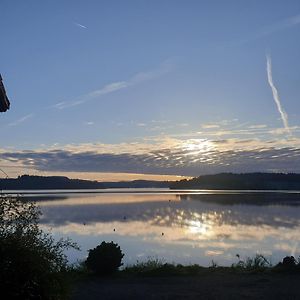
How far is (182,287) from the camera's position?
1409cm

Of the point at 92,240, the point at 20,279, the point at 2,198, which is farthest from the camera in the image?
the point at 92,240

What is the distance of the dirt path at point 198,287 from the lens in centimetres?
1285

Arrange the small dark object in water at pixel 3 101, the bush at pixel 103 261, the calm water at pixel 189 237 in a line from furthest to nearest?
1. the calm water at pixel 189 237
2. the bush at pixel 103 261
3. the small dark object in water at pixel 3 101

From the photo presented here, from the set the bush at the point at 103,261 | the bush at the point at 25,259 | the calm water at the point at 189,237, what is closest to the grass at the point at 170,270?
the bush at the point at 103,261

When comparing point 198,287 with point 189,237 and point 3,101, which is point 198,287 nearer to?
point 3,101

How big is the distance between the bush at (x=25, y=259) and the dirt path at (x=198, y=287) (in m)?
4.12

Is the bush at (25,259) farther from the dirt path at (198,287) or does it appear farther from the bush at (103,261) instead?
the bush at (103,261)

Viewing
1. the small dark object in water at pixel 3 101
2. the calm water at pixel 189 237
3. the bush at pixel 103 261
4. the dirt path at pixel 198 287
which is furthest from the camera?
the calm water at pixel 189 237

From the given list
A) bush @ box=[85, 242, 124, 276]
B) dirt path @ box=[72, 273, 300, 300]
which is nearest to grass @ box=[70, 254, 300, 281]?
bush @ box=[85, 242, 124, 276]

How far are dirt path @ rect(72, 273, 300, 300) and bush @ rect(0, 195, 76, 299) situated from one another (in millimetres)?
4124

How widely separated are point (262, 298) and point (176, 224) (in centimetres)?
2696

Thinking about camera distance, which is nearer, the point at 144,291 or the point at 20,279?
the point at 20,279

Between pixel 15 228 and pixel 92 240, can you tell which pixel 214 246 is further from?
pixel 15 228

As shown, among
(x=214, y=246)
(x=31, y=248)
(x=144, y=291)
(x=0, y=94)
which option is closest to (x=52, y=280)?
(x=31, y=248)
